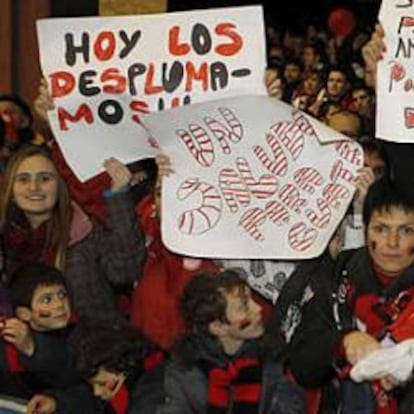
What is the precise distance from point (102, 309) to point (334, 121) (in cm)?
181

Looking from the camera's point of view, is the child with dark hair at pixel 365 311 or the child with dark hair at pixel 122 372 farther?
the child with dark hair at pixel 122 372

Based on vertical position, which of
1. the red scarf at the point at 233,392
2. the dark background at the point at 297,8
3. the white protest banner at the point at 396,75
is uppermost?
the white protest banner at the point at 396,75


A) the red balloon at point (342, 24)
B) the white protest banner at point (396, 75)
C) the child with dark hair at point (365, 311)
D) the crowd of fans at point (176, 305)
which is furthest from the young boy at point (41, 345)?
the red balloon at point (342, 24)

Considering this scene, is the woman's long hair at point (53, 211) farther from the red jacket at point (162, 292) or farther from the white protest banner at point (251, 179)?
the white protest banner at point (251, 179)

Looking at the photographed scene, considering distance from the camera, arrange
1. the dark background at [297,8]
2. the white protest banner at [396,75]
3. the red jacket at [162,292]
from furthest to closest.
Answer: the dark background at [297,8]
the red jacket at [162,292]
the white protest banner at [396,75]

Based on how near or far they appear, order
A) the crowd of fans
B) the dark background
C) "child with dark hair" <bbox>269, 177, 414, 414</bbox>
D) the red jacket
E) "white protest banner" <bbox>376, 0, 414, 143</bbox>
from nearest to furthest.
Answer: "child with dark hair" <bbox>269, 177, 414, 414</bbox> < the crowd of fans < "white protest banner" <bbox>376, 0, 414, 143</bbox> < the red jacket < the dark background

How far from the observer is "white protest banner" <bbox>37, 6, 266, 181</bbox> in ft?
15.6

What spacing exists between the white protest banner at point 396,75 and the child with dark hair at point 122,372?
98 centimetres

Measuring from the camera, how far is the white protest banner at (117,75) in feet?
15.6

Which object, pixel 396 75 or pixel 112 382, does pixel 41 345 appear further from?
pixel 396 75

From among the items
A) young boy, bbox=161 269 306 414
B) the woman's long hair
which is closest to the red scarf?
young boy, bbox=161 269 306 414

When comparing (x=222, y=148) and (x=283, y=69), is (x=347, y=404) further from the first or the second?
(x=283, y=69)

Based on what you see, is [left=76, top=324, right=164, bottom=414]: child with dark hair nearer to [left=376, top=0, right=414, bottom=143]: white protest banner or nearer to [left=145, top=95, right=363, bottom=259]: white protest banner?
[left=145, top=95, right=363, bottom=259]: white protest banner

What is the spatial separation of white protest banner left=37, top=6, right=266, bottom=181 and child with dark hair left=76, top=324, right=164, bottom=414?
70 cm
